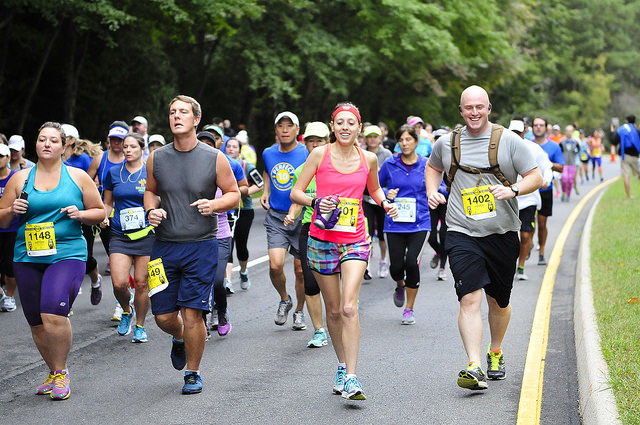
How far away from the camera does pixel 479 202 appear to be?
639 centimetres

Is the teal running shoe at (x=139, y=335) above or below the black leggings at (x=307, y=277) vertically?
below

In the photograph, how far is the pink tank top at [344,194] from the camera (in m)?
6.35

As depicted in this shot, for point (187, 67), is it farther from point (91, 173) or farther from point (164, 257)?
point (164, 257)

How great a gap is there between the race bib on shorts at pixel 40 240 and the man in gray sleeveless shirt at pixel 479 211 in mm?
2622

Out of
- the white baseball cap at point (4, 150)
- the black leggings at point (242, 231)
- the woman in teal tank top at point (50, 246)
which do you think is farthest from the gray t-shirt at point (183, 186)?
the black leggings at point (242, 231)

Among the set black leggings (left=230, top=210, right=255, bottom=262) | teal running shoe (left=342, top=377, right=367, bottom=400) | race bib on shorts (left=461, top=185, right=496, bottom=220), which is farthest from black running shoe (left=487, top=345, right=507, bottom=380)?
black leggings (left=230, top=210, right=255, bottom=262)

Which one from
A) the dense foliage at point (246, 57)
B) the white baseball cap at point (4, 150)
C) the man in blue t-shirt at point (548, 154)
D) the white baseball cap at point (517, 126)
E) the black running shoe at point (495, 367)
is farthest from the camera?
the dense foliage at point (246, 57)

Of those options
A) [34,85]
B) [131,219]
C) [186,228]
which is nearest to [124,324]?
[131,219]

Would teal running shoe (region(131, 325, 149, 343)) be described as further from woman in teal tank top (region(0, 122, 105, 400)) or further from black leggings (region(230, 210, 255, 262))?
black leggings (region(230, 210, 255, 262))

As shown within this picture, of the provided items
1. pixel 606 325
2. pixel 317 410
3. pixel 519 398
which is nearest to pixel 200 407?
pixel 317 410

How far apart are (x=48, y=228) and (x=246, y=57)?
824 inches

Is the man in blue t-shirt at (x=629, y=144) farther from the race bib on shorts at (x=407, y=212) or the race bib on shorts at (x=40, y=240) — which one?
the race bib on shorts at (x=40, y=240)

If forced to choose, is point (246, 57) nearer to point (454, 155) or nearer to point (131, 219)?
point (131, 219)

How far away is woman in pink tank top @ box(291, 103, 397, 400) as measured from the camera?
20.3ft
